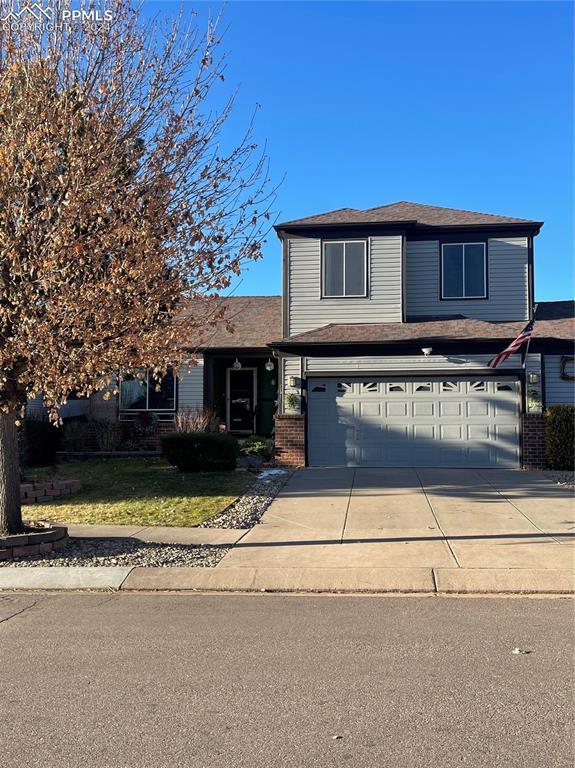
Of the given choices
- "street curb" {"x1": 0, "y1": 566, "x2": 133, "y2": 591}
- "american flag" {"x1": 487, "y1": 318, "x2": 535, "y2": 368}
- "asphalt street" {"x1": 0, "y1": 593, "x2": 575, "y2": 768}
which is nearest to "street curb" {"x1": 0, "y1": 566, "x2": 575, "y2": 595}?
"street curb" {"x1": 0, "y1": 566, "x2": 133, "y2": 591}

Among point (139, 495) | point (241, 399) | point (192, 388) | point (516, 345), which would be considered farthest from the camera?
point (241, 399)

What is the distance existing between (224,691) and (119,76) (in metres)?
7.70

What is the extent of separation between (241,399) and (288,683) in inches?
670

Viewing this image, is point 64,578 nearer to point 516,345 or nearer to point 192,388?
point 516,345

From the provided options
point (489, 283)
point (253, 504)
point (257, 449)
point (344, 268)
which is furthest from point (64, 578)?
point (489, 283)

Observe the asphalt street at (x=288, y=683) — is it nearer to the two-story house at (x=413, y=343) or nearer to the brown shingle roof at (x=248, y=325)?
the two-story house at (x=413, y=343)

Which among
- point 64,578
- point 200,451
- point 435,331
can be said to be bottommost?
point 64,578

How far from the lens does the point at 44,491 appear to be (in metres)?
12.8

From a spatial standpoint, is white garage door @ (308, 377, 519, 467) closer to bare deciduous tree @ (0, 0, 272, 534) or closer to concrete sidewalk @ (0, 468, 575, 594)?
concrete sidewalk @ (0, 468, 575, 594)

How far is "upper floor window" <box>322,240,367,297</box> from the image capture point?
17.6m

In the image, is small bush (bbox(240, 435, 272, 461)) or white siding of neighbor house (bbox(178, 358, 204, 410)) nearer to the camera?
small bush (bbox(240, 435, 272, 461))

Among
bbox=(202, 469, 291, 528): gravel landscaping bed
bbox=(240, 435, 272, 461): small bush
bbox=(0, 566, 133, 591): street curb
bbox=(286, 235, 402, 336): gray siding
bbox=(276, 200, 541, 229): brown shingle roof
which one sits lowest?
bbox=(0, 566, 133, 591): street curb

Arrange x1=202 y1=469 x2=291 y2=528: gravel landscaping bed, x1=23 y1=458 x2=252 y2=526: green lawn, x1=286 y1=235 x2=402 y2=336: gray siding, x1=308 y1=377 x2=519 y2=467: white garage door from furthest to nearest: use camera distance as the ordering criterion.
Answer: x1=286 y1=235 x2=402 y2=336: gray siding → x1=308 y1=377 x2=519 y2=467: white garage door → x1=23 y1=458 x2=252 y2=526: green lawn → x1=202 y1=469 x2=291 y2=528: gravel landscaping bed

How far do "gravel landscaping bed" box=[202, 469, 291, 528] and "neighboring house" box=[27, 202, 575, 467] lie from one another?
6.44 ft
